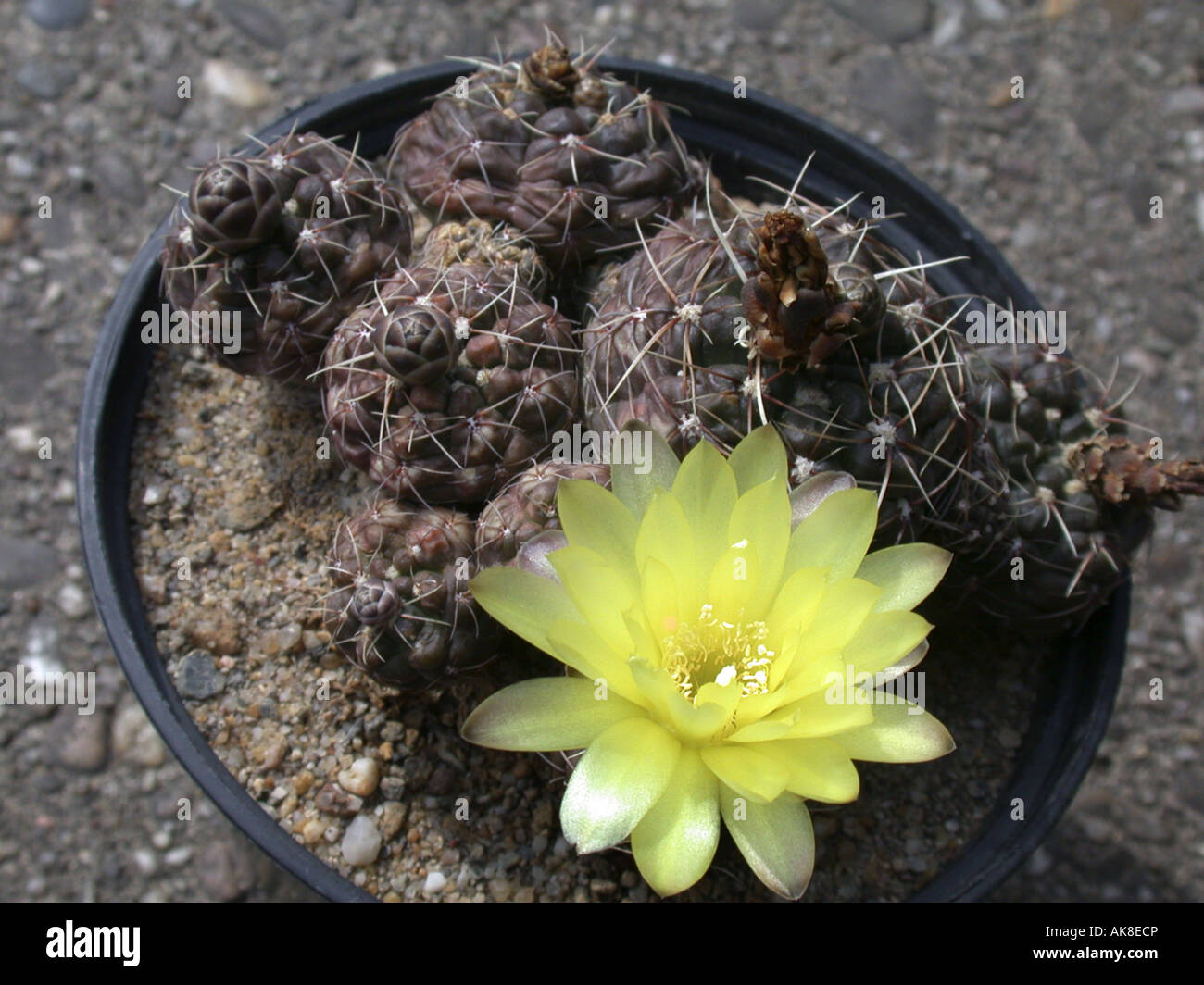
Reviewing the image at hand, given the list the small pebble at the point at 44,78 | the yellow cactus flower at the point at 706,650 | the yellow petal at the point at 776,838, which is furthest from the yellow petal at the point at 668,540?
the small pebble at the point at 44,78

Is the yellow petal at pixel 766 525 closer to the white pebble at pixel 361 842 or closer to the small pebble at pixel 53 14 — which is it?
the white pebble at pixel 361 842

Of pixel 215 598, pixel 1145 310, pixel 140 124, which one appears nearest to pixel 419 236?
pixel 215 598

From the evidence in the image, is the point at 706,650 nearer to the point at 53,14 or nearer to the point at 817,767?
the point at 817,767

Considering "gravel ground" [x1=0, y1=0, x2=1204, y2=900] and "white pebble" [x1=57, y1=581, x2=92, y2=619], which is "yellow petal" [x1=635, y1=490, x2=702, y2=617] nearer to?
"gravel ground" [x1=0, y1=0, x2=1204, y2=900]

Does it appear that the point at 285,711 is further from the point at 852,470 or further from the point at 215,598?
the point at 852,470

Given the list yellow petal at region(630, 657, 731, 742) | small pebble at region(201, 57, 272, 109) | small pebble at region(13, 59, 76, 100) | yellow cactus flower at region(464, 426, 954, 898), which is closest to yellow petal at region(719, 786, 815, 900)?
yellow cactus flower at region(464, 426, 954, 898)

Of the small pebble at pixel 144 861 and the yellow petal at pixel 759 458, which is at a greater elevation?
the yellow petal at pixel 759 458
